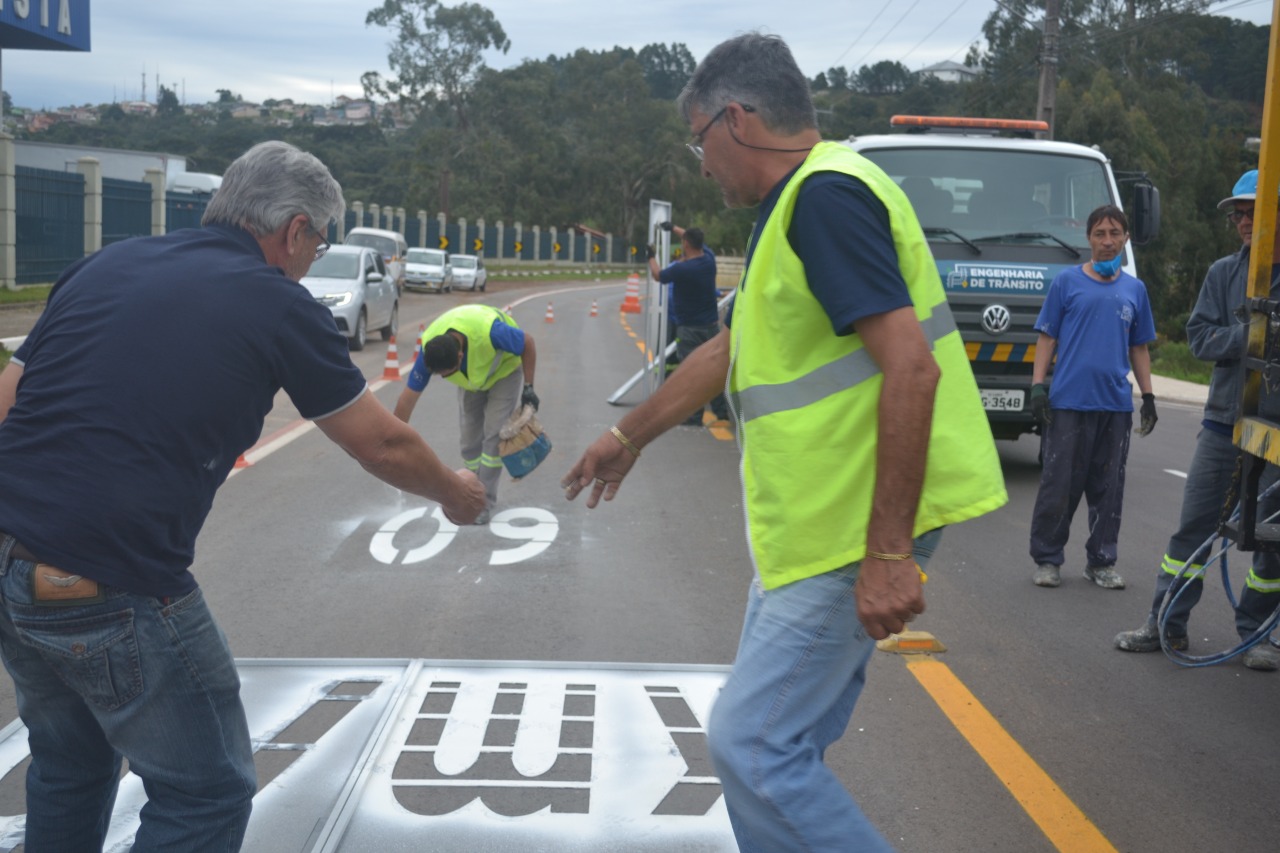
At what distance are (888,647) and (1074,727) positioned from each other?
108 centimetres

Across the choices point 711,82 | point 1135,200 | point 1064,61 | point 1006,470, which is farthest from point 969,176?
point 1064,61

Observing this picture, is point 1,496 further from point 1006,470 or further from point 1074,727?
point 1006,470

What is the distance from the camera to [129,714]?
110 inches

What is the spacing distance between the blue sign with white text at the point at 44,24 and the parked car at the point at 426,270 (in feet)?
51.9

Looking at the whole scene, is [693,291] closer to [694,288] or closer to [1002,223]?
[694,288]

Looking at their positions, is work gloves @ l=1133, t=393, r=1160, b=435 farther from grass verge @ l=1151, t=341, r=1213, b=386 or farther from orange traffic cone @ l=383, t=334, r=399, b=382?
grass verge @ l=1151, t=341, r=1213, b=386

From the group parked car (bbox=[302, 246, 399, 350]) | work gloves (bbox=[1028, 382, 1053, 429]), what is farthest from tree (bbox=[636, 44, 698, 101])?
work gloves (bbox=[1028, 382, 1053, 429])

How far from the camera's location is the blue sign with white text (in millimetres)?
24656

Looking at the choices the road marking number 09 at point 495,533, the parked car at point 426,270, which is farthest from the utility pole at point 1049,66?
the parked car at point 426,270

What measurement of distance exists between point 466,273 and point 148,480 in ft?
147

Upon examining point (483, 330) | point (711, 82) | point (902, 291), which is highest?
point (711, 82)

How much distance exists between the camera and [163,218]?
35.3m

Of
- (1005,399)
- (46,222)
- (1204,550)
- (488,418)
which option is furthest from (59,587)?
(46,222)

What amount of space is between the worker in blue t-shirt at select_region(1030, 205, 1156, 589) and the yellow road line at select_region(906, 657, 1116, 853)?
6.11ft
